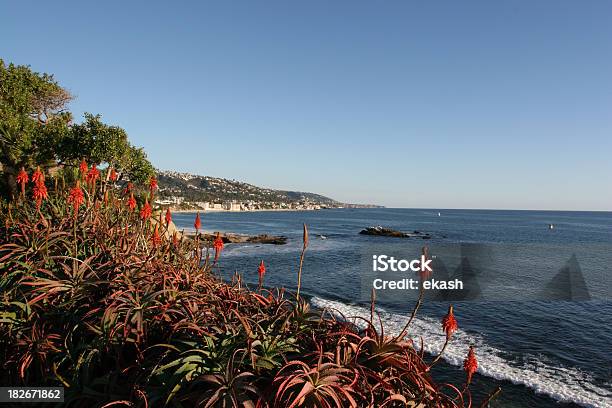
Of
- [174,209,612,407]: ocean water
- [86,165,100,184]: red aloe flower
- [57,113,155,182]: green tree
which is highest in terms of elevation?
[57,113,155,182]: green tree

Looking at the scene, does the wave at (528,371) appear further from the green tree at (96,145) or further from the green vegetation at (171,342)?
the green tree at (96,145)

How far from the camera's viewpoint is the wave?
10812 millimetres

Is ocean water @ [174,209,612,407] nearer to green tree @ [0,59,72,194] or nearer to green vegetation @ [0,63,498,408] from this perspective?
green vegetation @ [0,63,498,408]

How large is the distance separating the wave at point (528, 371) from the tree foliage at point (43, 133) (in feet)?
57.7

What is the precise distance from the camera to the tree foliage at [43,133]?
19.6 m

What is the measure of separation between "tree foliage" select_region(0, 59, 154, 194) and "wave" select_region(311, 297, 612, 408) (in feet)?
57.7

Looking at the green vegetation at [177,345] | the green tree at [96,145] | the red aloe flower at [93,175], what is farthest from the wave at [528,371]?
the green tree at [96,145]

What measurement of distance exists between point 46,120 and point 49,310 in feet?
86.2

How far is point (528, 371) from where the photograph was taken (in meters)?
12.3

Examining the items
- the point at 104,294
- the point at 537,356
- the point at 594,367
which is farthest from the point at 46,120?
the point at 594,367

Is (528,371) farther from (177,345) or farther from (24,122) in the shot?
(24,122)
